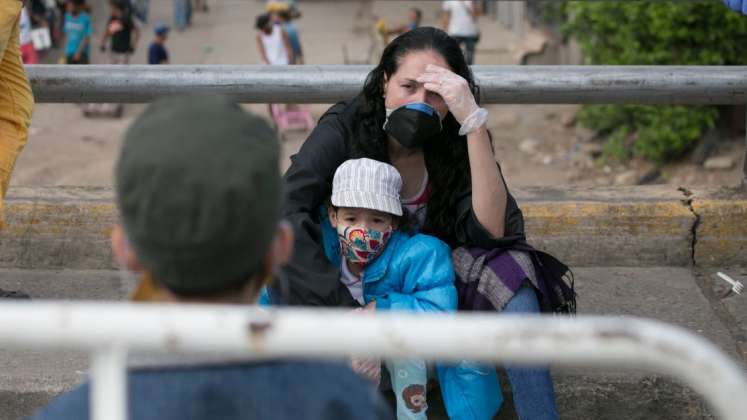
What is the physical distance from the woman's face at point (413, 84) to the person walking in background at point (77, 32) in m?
9.68

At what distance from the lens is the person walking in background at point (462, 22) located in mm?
12219

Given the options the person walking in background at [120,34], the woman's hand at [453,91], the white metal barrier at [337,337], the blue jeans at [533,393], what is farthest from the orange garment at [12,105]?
the person walking in background at [120,34]

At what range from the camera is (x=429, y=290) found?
311 centimetres

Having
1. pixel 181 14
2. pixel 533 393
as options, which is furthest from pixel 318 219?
pixel 181 14

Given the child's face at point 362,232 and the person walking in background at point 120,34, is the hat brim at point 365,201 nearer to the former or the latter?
the child's face at point 362,232

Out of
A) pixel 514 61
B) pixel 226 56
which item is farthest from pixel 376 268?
pixel 226 56

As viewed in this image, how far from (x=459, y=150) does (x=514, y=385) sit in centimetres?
77

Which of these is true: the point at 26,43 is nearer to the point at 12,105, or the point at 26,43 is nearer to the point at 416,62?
the point at 12,105

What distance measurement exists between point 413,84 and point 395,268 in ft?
1.81

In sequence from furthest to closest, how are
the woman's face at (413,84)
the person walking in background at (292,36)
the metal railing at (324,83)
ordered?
the person walking in background at (292,36) → the metal railing at (324,83) → the woman's face at (413,84)

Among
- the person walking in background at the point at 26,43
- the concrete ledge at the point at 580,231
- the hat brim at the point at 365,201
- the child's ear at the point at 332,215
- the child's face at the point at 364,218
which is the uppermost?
the hat brim at the point at 365,201

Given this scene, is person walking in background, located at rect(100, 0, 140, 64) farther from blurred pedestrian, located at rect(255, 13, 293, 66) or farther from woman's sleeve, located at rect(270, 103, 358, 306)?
woman's sleeve, located at rect(270, 103, 358, 306)

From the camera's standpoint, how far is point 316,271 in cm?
307

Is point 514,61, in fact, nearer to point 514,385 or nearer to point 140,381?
point 514,385
